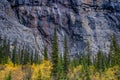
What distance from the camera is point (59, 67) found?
7444 cm

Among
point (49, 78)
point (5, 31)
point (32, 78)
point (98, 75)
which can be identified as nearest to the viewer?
point (49, 78)

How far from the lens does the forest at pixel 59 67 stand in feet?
210

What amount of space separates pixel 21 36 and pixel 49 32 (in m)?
30.4

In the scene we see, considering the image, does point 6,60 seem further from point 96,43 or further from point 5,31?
point 96,43

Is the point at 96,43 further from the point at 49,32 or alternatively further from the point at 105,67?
the point at 105,67

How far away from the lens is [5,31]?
169875 mm

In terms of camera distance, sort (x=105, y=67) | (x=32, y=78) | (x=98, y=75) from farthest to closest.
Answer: (x=105, y=67), (x=98, y=75), (x=32, y=78)

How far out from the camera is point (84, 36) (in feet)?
655

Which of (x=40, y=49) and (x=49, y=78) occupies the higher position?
Answer: (x=49, y=78)

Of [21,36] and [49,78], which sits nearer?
[49,78]

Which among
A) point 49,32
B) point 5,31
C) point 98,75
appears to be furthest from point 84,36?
point 98,75

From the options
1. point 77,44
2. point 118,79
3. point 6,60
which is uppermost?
point 118,79

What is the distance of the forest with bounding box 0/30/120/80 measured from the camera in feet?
210

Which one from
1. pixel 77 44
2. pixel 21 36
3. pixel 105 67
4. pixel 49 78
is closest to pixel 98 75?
pixel 105 67
